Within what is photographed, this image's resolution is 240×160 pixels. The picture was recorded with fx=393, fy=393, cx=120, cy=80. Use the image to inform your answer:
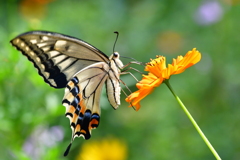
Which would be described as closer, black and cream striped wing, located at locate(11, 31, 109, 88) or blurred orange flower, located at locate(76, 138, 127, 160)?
black and cream striped wing, located at locate(11, 31, 109, 88)

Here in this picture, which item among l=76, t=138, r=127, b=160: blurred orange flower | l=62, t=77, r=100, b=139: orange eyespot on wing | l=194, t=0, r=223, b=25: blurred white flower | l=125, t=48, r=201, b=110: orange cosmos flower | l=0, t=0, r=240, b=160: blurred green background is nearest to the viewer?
l=125, t=48, r=201, b=110: orange cosmos flower

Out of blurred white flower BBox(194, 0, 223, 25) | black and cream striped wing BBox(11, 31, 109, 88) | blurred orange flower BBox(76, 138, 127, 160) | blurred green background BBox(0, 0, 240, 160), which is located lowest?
blurred orange flower BBox(76, 138, 127, 160)

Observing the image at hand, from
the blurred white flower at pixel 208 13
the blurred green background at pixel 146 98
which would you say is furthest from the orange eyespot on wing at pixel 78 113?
the blurred white flower at pixel 208 13

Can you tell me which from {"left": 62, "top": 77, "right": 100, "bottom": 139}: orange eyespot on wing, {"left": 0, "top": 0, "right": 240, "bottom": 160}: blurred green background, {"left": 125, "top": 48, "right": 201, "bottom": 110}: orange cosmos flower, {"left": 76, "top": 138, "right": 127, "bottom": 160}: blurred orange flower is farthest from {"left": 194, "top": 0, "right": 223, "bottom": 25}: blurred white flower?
{"left": 125, "top": 48, "right": 201, "bottom": 110}: orange cosmos flower

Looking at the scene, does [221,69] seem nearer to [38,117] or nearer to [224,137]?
[224,137]

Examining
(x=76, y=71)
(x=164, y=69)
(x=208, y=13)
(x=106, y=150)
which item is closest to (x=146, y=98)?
(x=106, y=150)

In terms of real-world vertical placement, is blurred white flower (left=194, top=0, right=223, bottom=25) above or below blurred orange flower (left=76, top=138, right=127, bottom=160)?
above

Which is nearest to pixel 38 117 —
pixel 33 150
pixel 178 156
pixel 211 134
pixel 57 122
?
pixel 33 150

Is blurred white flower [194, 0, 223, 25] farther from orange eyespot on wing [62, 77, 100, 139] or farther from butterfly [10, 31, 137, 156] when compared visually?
orange eyespot on wing [62, 77, 100, 139]
